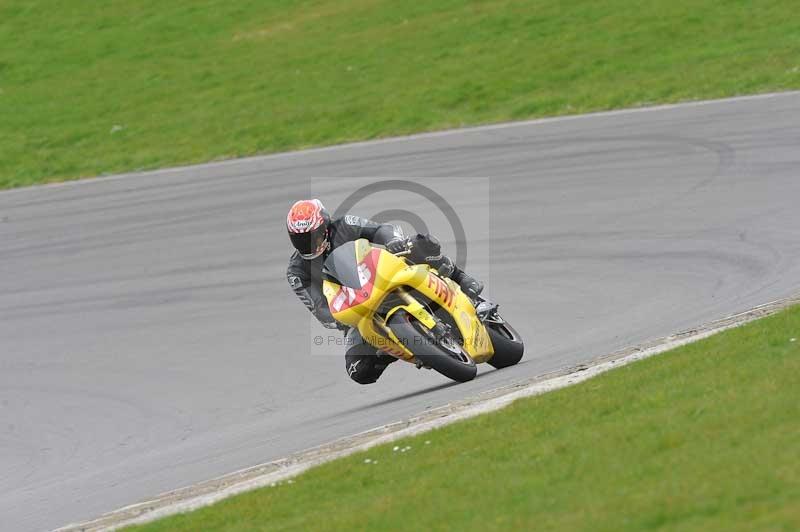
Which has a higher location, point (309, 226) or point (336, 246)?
point (309, 226)

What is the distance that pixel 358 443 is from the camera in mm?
8570

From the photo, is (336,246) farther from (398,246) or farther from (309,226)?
(398,246)

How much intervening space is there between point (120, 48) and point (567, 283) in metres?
27.7

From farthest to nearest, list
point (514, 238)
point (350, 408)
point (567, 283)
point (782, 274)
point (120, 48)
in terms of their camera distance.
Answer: point (120, 48) → point (514, 238) → point (567, 283) → point (782, 274) → point (350, 408)

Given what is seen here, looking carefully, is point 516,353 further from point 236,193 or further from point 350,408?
point 236,193

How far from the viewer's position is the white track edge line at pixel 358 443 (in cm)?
788

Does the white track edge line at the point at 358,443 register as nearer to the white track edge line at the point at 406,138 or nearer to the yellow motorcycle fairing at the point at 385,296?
the yellow motorcycle fairing at the point at 385,296

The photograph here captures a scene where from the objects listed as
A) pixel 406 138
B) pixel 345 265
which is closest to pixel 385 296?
pixel 345 265

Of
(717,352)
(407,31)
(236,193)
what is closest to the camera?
(717,352)

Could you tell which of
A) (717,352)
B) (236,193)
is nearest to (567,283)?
(717,352)

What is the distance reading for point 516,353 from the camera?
11227 mm

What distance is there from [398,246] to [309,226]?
713mm

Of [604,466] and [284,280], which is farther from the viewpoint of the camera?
[284,280]

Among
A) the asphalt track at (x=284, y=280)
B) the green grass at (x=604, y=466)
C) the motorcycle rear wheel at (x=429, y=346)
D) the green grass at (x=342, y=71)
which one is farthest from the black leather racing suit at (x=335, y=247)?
the green grass at (x=342, y=71)
